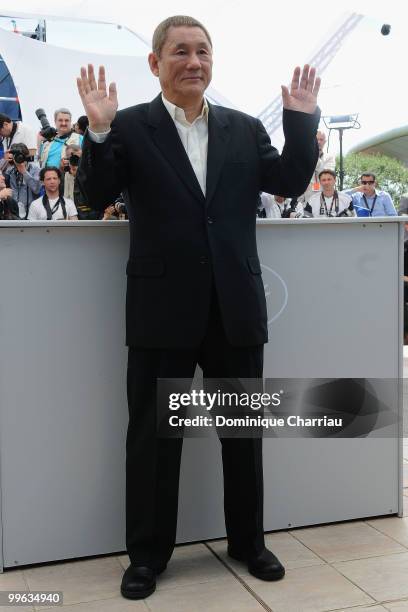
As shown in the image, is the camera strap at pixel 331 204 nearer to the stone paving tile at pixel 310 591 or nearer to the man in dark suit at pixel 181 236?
the man in dark suit at pixel 181 236

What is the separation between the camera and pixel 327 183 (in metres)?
8.82

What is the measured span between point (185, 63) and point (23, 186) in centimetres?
537

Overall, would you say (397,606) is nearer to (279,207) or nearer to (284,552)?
(284,552)

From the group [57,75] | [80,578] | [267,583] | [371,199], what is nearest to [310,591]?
[267,583]

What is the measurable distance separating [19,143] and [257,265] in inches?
238

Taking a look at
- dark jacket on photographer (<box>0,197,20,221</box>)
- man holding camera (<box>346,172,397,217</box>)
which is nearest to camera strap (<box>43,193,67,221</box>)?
dark jacket on photographer (<box>0,197,20,221</box>)

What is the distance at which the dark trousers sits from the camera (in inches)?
108

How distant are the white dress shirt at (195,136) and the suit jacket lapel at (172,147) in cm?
4

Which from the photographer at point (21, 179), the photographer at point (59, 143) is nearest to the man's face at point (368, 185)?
the photographer at point (59, 143)

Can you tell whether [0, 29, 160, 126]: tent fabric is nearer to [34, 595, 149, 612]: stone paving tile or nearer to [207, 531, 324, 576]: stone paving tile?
[207, 531, 324, 576]: stone paving tile

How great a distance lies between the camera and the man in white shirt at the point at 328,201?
855 cm

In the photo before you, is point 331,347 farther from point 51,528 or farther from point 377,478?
point 51,528

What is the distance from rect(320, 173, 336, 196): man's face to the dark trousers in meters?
6.21

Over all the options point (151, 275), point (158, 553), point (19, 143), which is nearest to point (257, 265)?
point (151, 275)
